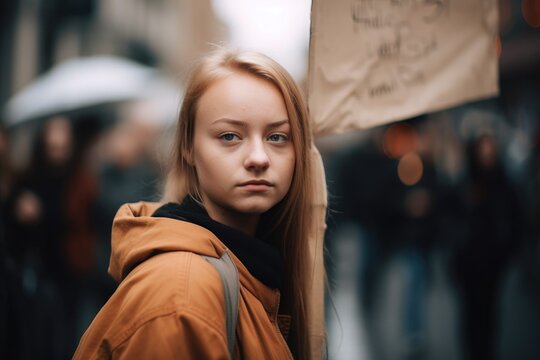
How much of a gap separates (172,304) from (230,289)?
0.72ft

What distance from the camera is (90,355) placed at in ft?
5.42

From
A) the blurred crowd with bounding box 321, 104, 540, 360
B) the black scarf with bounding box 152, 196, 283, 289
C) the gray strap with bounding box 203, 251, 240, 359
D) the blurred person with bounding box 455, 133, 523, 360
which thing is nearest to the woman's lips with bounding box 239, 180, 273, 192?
the black scarf with bounding box 152, 196, 283, 289

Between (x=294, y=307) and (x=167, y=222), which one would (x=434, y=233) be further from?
(x=167, y=222)

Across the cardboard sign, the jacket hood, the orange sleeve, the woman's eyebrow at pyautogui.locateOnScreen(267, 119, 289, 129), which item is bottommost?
the orange sleeve

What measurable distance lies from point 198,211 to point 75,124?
4.86 metres

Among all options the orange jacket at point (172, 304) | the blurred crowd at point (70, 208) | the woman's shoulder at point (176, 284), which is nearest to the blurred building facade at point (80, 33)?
the blurred crowd at point (70, 208)

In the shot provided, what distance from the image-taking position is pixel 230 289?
171 centimetres

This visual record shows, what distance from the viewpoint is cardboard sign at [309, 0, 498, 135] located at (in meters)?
2.30

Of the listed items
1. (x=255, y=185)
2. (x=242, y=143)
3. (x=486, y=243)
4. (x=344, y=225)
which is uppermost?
(x=242, y=143)

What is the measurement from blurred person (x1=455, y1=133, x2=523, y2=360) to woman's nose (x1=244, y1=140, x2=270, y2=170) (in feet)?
14.8

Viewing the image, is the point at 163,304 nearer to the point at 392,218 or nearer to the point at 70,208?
the point at 70,208

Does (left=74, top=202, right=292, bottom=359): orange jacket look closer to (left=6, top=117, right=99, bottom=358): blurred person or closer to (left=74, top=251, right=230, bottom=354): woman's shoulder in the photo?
(left=74, top=251, right=230, bottom=354): woman's shoulder

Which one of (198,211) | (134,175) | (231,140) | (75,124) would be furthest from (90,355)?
(75,124)

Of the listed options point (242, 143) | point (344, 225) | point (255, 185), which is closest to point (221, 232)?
point (255, 185)
